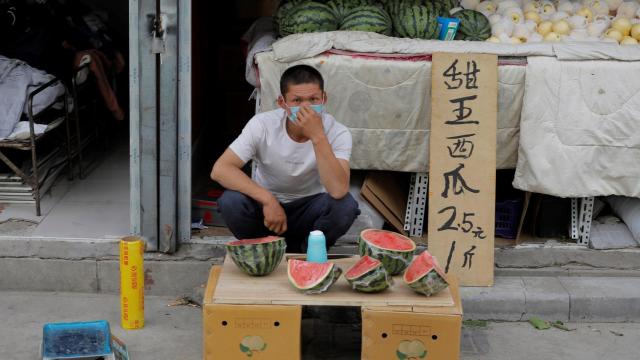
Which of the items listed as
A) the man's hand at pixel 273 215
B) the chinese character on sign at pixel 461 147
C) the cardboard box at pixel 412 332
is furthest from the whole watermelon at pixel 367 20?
the cardboard box at pixel 412 332

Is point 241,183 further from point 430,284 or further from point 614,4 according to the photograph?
point 614,4

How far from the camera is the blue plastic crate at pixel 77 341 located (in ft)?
14.4

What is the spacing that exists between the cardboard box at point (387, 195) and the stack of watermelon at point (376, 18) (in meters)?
0.99

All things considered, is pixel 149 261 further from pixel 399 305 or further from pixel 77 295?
pixel 399 305

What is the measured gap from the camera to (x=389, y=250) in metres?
4.47

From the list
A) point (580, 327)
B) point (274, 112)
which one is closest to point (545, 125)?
point (580, 327)

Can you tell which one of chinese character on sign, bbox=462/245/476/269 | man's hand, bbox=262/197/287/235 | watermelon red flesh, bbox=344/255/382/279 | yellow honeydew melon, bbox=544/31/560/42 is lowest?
chinese character on sign, bbox=462/245/476/269

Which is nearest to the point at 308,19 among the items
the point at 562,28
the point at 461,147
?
the point at 461,147

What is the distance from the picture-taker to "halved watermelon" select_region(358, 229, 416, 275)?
4473 mm

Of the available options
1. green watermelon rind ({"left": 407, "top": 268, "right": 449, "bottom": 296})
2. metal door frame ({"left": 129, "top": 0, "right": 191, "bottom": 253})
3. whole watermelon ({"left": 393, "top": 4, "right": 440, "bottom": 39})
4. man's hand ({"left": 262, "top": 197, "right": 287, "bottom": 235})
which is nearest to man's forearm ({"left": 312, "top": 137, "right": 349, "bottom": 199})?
man's hand ({"left": 262, "top": 197, "right": 287, "bottom": 235})

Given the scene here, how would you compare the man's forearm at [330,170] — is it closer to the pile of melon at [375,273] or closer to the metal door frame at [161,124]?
the pile of melon at [375,273]

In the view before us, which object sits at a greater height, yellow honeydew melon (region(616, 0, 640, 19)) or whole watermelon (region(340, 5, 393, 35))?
yellow honeydew melon (region(616, 0, 640, 19))

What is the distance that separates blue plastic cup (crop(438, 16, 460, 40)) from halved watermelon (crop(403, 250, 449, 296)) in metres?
2.21

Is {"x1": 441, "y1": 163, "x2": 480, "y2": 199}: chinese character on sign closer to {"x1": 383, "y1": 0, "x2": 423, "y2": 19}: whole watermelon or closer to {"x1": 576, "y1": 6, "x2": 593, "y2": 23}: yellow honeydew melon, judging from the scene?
{"x1": 383, "y1": 0, "x2": 423, "y2": 19}: whole watermelon
